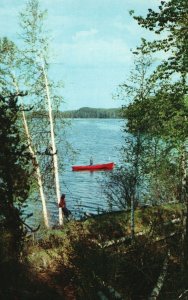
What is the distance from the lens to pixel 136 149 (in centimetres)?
1759

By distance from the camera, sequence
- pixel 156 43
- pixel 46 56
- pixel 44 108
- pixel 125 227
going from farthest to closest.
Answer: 1. pixel 44 108
2. pixel 46 56
3. pixel 125 227
4. pixel 156 43

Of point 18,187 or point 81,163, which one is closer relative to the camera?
point 18,187

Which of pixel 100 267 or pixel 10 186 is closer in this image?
pixel 100 267

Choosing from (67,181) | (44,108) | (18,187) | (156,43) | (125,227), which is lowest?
(67,181)

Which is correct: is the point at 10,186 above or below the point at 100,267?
above

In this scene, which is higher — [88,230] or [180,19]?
[180,19]

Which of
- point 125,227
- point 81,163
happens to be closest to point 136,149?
point 125,227

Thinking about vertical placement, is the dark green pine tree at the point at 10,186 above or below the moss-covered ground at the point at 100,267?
above

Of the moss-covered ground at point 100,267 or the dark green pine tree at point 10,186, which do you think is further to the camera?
the dark green pine tree at point 10,186

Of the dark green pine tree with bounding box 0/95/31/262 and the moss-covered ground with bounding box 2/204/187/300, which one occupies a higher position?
the dark green pine tree with bounding box 0/95/31/262

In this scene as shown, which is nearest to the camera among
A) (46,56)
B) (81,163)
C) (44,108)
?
(46,56)

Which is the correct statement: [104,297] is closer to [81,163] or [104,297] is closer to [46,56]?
[46,56]

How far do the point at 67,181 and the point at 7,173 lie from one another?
5749 centimetres

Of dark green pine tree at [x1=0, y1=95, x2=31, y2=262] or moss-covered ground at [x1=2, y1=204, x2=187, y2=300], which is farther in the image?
dark green pine tree at [x1=0, y1=95, x2=31, y2=262]
